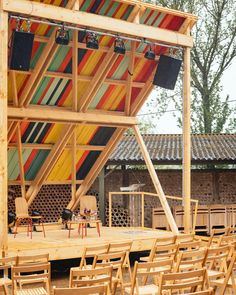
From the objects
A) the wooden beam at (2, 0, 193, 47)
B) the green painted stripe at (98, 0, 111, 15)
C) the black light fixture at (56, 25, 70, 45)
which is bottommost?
the black light fixture at (56, 25, 70, 45)

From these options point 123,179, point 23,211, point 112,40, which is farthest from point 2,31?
point 123,179

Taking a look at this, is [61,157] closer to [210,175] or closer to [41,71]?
[41,71]

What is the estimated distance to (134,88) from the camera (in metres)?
16.8

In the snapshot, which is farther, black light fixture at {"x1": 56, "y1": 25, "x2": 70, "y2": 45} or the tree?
the tree

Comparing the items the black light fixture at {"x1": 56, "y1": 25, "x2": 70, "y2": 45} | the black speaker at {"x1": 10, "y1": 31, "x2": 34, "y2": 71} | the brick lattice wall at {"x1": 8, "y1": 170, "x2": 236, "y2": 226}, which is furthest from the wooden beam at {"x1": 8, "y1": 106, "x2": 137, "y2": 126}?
the brick lattice wall at {"x1": 8, "y1": 170, "x2": 236, "y2": 226}

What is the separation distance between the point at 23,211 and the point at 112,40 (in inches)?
183

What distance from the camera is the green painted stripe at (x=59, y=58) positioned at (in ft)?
47.6

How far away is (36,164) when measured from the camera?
16922mm

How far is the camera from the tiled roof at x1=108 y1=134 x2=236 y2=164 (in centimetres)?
2105

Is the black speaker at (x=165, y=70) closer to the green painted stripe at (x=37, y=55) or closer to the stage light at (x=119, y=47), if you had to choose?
the stage light at (x=119, y=47)

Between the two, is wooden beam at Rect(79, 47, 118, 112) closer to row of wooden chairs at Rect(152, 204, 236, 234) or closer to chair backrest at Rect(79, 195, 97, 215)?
chair backrest at Rect(79, 195, 97, 215)

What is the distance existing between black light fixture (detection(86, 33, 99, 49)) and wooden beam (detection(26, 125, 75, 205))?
3193 millimetres

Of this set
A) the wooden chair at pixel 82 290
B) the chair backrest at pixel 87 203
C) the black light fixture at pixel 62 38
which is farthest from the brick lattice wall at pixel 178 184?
the wooden chair at pixel 82 290

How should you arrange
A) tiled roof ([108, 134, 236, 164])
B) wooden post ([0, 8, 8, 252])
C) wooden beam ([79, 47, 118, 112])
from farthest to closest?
tiled roof ([108, 134, 236, 164]) < wooden beam ([79, 47, 118, 112]) < wooden post ([0, 8, 8, 252])
